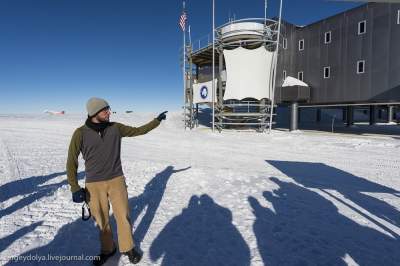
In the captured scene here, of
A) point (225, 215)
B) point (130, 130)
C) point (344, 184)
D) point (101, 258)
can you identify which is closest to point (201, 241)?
point (225, 215)

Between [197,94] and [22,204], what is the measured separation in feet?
85.5

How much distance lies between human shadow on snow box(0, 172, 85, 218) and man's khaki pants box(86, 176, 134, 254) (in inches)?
134

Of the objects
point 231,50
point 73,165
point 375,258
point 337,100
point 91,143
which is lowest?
point 375,258

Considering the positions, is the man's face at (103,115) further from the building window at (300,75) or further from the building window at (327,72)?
the building window at (300,75)

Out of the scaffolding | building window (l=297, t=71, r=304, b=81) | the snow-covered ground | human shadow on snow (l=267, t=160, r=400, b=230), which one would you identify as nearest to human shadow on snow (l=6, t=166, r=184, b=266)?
the snow-covered ground

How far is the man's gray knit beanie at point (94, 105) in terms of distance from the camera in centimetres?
344

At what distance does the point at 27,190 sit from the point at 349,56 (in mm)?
25077

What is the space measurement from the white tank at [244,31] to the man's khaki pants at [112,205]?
1009 inches

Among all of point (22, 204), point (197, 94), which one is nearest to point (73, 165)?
point (22, 204)

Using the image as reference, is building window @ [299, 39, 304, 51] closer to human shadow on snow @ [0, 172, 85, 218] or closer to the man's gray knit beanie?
human shadow on snow @ [0, 172, 85, 218]

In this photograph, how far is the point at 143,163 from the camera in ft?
36.7

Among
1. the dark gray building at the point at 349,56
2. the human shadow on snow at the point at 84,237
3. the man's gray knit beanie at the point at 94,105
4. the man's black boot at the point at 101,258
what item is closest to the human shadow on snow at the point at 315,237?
the human shadow on snow at the point at 84,237

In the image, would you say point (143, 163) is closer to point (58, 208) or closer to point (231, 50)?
point (58, 208)

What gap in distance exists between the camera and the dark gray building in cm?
1991
